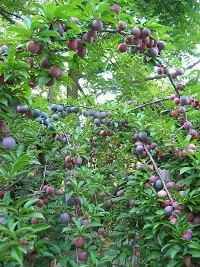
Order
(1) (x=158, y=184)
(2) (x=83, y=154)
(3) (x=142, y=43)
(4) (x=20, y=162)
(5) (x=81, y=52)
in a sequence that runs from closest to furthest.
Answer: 1. (4) (x=20, y=162)
2. (5) (x=81, y=52)
3. (3) (x=142, y=43)
4. (1) (x=158, y=184)
5. (2) (x=83, y=154)

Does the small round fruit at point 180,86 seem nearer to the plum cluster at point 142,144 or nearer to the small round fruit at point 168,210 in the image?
the plum cluster at point 142,144

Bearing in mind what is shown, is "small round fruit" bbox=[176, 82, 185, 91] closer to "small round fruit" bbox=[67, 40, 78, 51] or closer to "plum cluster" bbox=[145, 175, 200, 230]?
"plum cluster" bbox=[145, 175, 200, 230]

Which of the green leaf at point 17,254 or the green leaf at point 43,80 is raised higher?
the green leaf at point 43,80

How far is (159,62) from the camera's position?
1692 mm

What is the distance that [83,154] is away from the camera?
1858 millimetres

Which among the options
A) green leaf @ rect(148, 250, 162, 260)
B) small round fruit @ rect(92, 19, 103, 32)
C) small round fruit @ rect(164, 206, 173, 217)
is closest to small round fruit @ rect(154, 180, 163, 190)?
small round fruit @ rect(164, 206, 173, 217)

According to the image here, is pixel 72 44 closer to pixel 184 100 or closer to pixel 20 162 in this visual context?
pixel 20 162

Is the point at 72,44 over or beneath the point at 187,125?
over

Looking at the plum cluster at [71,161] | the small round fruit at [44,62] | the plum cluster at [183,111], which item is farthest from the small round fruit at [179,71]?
the small round fruit at [44,62]

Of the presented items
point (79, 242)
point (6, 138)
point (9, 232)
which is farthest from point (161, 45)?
point (9, 232)

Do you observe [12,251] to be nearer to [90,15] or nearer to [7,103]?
[7,103]

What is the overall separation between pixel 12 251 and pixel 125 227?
0.98m

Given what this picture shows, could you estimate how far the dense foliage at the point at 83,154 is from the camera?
1312mm

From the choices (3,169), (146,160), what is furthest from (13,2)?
(3,169)
